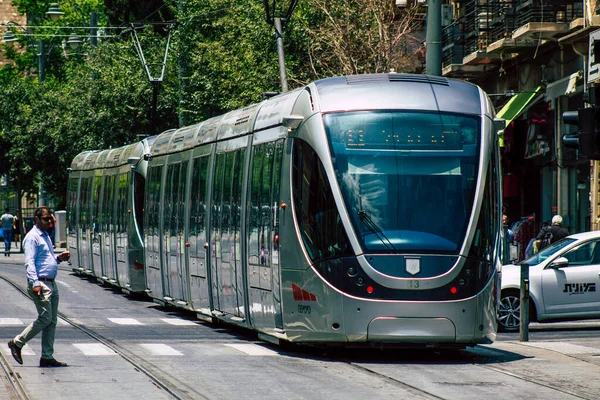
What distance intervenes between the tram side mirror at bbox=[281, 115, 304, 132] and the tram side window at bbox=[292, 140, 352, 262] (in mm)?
194

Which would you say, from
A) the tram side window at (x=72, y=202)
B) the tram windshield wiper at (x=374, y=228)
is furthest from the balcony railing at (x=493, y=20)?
the tram windshield wiper at (x=374, y=228)

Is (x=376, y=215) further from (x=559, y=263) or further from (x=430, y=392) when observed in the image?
(x=559, y=263)

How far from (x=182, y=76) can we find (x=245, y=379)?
98.0 ft

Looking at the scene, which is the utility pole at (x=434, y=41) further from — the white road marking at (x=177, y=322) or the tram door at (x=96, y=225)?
the tram door at (x=96, y=225)

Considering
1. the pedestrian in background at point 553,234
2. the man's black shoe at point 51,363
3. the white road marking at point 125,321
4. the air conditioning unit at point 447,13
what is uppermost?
the air conditioning unit at point 447,13

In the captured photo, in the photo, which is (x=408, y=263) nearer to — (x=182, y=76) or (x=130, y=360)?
(x=130, y=360)

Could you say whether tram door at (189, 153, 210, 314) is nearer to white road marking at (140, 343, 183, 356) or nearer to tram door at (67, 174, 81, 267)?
white road marking at (140, 343, 183, 356)

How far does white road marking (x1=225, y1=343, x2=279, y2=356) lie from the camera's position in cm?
1431

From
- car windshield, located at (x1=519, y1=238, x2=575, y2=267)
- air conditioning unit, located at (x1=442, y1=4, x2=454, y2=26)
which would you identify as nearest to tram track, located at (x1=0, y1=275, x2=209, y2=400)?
car windshield, located at (x1=519, y1=238, x2=575, y2=267)

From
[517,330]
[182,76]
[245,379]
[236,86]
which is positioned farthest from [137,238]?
[182,76]

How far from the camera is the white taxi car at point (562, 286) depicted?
61.2 feet

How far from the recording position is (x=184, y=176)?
778 inches

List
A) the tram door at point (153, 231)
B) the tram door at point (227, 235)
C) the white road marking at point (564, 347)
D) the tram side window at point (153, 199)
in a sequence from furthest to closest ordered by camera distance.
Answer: the tram side window at point (153, 199) → the tram door at point (153, 231) → the tram door at point (227, 235) → the white road marking at point (564, 347)

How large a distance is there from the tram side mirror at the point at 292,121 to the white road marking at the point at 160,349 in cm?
264
